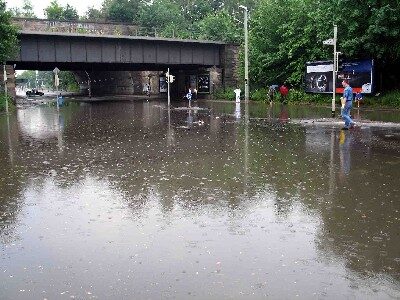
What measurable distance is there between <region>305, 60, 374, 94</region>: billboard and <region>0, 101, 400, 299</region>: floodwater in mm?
23714

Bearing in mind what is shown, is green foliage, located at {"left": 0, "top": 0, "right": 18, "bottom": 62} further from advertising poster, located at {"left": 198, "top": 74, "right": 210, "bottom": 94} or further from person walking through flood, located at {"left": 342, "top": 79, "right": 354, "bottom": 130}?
advertising poster, located at {"left": 198, "top": 74, "right": 210, "bottom": 94}

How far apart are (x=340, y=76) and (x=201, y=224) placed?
33442 mm

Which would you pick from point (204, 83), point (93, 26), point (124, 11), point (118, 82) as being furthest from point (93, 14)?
point (204, 83)

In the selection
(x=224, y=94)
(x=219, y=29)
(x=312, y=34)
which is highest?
(x=219, y=29)

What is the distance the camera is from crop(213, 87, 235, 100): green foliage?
52.2 meters

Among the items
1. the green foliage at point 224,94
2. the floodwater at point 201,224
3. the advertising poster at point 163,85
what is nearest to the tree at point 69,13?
the advertising poster at point 163,85

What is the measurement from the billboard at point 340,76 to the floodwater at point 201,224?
934 inches

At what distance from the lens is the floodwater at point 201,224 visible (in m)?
4.61

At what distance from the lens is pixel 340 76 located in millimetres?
37344

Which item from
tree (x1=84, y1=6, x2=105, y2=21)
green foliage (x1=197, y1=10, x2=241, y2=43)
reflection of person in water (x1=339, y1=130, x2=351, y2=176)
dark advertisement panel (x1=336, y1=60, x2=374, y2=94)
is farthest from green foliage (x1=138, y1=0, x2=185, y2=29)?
reflection of person in water (x1=339, y1=130, x2=351, y2=176)

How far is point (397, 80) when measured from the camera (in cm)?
3666

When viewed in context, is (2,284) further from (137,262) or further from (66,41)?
(66,41)

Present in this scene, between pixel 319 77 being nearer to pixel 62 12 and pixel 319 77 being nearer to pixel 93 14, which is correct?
pixel 62 12

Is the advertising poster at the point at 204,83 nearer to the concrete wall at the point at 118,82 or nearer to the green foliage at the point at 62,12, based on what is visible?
the concrete wall at the point at 118,82
